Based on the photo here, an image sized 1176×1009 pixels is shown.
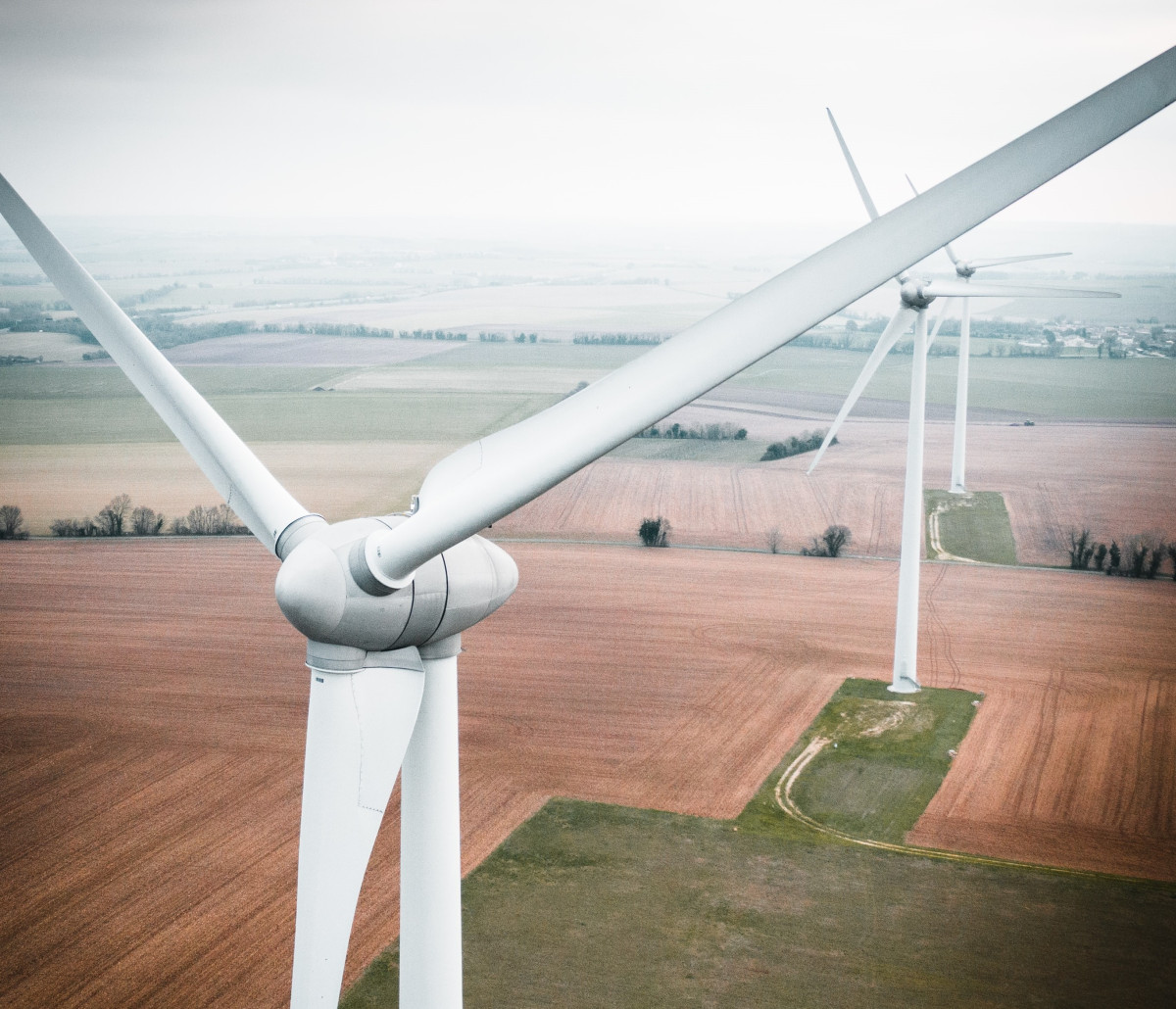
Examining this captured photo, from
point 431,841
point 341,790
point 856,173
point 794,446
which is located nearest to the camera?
point 341,790

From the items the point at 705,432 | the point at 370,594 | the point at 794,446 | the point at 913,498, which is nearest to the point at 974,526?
the point at 794,446

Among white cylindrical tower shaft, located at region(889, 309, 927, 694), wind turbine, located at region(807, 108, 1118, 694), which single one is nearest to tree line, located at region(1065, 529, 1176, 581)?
wind turbine, located at region(807, 108, 1118, 694)

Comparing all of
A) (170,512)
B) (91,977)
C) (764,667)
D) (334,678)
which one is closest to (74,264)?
(334,678)

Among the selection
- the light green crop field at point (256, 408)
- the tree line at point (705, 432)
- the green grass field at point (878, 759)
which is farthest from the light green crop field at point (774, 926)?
the light green crop field at point (256, 408)

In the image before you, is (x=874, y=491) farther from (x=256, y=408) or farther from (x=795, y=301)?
(x=795, y=301)

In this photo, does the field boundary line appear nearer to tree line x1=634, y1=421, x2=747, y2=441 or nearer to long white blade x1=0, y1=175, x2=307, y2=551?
long white blade x1=0, y1=175, x2=307, y2=551

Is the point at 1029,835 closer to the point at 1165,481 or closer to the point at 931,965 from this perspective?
the point at 931,965
